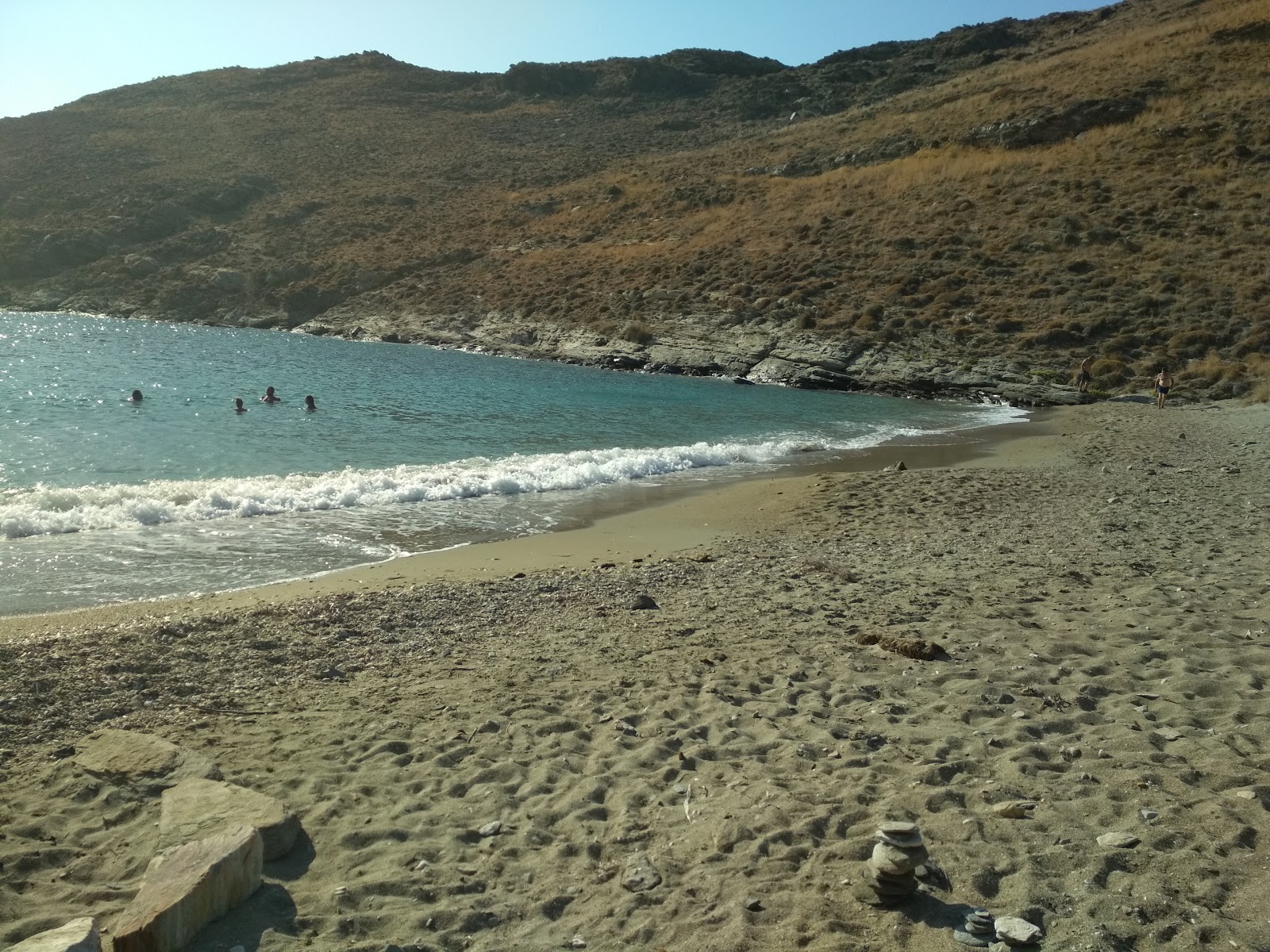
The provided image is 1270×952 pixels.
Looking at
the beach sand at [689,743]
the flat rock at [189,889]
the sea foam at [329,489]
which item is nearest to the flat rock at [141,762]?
the beach sand at [689,743]

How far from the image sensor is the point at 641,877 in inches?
158

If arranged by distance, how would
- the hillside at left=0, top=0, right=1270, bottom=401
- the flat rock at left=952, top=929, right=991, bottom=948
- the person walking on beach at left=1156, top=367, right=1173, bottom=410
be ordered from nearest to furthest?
1. the flat rock at left=952, top=929, right=991, bottom=948
2. the person walking on beach at left=1156, top=367, right=1173, bottom=410
3. the hillside at left=0, top=0, right=1270, bottom=401

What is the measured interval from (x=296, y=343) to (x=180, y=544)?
3437cm

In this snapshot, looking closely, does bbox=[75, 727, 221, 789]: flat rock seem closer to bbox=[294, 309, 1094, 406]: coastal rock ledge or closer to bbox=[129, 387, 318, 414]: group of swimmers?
bbox=[129, 387, 318, 414]: group of swimmers

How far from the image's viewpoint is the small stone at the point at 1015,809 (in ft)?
14.1

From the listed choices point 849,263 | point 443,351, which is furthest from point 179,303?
point 849,263

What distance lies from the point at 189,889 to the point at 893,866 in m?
2.74

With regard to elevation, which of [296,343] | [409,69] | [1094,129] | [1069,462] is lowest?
[1069,462]

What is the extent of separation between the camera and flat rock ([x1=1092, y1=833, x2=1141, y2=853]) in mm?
4012

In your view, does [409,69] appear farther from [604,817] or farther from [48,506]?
[604,817]

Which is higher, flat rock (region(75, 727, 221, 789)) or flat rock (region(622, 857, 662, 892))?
flat rock (region(75, 727, 221, 789))

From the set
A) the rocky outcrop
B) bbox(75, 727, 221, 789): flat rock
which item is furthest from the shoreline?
the rocky outcrop

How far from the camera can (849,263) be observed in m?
43.3

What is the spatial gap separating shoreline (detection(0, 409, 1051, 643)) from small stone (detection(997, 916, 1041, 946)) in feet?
21.4
